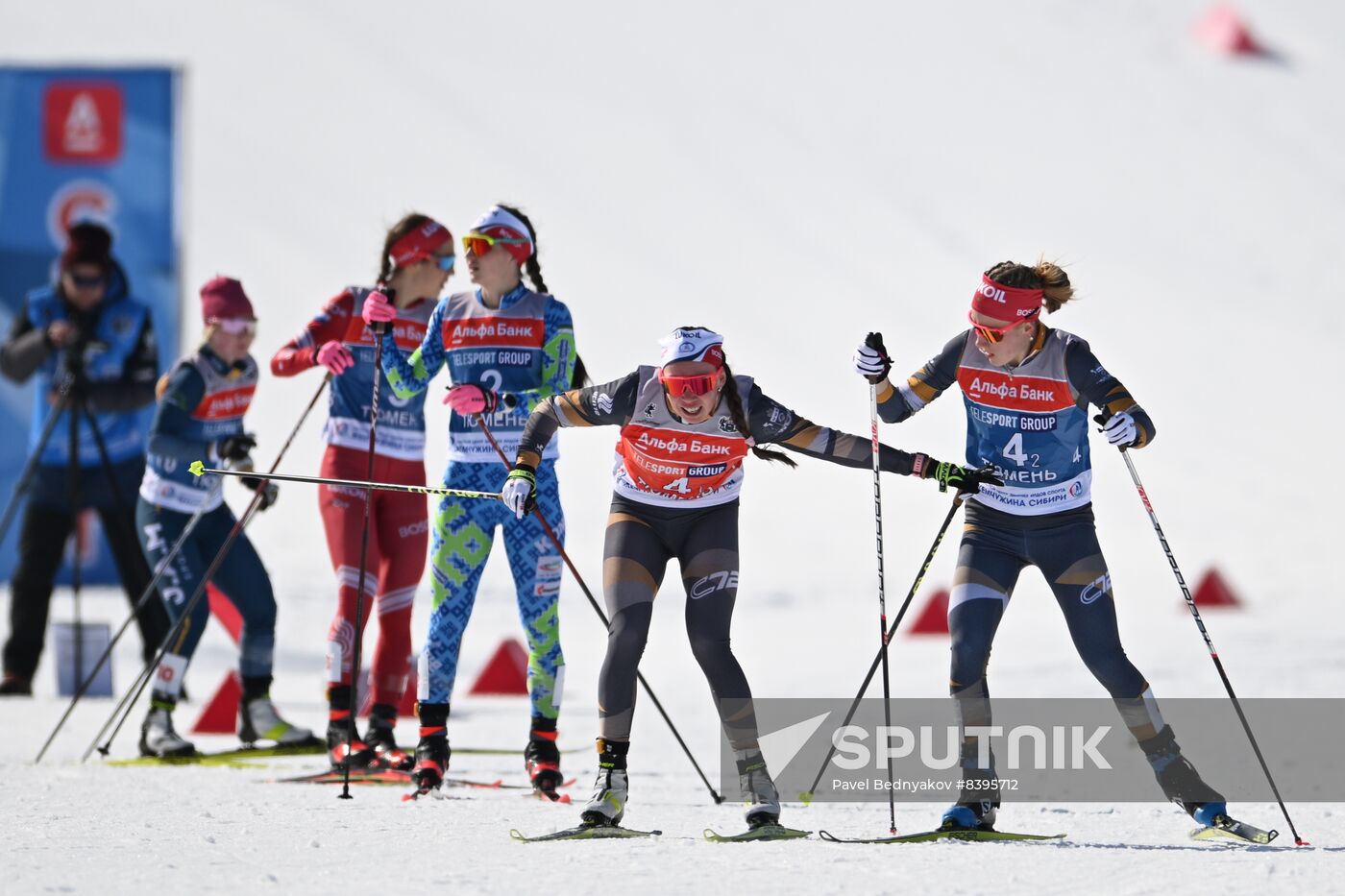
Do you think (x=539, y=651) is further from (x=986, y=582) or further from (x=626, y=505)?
(x=986, y=582)

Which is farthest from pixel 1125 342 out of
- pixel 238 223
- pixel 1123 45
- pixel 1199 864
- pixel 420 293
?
pixel 1199 864

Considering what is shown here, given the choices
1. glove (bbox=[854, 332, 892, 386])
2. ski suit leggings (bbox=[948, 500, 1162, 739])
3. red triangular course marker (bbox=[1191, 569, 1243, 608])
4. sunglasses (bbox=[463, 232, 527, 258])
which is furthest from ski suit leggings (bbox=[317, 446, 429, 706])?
red triangular course marker (bbox=[1191, 569, 1243, 608])

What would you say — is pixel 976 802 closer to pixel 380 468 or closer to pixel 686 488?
pixel 686 488

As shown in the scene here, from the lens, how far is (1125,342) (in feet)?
75.8

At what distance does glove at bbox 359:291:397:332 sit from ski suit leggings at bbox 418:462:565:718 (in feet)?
2.04

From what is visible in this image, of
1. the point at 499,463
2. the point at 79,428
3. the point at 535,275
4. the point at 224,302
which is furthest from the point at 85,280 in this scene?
the point at 499,463

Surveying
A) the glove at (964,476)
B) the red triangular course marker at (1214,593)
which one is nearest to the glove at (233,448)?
the glove at (964,476)

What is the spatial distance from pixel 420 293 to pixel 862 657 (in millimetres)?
5715

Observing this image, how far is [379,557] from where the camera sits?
7.28 meters

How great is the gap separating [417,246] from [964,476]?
8.72 feet

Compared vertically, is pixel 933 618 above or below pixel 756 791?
above

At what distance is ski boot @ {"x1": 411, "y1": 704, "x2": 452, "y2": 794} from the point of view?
6.27 m

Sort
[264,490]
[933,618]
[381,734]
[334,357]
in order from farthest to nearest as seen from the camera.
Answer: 1. [933,618]
2. [264,490]
3. [381,734]
4. [334,357]

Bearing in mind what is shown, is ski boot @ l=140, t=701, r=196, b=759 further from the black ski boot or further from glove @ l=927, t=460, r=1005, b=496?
glove @ l=927, t=460, r=1005, b=496
